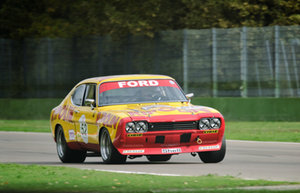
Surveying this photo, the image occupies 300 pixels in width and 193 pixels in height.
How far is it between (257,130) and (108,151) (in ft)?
38.5

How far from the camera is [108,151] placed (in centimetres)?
1357

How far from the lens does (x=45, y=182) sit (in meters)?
10.6

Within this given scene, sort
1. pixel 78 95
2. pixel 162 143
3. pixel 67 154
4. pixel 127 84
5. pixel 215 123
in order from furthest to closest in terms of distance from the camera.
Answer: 1. pixel 78 95
2. pixel 67 154
3. pixel 127 84
4. pixel 215 123
5. pixel 162 143

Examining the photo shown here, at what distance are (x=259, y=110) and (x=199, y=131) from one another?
1482 centimetres

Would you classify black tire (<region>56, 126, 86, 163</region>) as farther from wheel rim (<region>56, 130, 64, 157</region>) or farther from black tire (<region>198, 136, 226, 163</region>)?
black tire (<region>198, 136, 226, 163</region>)

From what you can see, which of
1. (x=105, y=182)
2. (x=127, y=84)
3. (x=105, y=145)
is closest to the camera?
(x=105, y=182)

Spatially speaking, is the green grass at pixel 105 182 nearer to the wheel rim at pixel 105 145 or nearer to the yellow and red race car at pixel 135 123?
the yellow and red race car at pixel 135 123

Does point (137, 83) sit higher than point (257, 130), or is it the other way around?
point (137, 83)

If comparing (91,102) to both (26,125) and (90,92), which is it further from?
(26,125)

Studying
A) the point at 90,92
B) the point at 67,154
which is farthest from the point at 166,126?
the point at 67,154

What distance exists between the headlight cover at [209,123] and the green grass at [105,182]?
221 centimetres

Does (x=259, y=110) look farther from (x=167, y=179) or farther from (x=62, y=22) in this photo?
(x=167, y=179)

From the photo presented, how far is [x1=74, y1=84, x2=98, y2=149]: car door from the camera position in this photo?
14.2 metres

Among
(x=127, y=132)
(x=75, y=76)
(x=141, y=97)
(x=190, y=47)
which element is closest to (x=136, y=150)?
(x=127, y=132)
